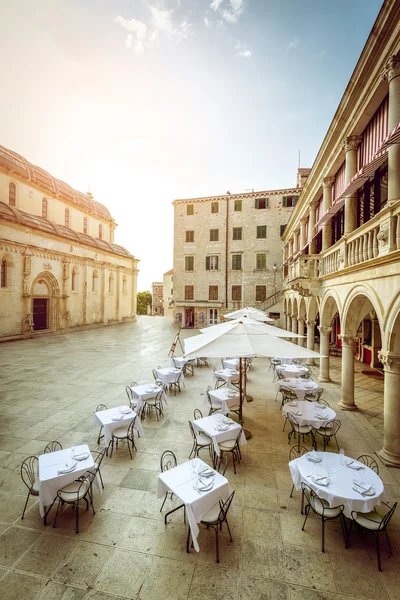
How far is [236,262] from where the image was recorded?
32562 mm

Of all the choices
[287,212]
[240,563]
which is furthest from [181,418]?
[287,212]

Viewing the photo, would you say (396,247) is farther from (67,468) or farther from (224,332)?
(67,468)

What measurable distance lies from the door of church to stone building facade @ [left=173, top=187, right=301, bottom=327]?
45.7 feet

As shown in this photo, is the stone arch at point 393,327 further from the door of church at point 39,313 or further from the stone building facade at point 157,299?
the stone building facade at point 157,299

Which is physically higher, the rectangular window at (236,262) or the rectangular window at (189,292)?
the rectangular window at (236,262)

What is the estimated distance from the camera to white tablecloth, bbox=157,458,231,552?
4.29 m

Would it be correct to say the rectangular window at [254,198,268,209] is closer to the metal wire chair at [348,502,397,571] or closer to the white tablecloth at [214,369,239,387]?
the white tablecloth at [214,369,239,387]

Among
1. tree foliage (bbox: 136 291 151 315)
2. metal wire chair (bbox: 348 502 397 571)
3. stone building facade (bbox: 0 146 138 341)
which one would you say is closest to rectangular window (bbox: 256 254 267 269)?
stone building facade (bbox: 0 146 138 341)

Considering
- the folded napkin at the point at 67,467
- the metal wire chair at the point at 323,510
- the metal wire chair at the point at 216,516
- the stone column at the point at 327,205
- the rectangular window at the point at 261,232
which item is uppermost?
the rectangular window at the point at 261,232

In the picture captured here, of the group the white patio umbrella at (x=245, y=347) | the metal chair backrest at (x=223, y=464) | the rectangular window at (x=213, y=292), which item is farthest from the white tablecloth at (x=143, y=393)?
the rectangular window at (x=213, y=292)

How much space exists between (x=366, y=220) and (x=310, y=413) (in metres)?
6.63

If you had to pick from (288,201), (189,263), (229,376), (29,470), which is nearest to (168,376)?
(229,376)

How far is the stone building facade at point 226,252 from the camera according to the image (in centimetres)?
3138

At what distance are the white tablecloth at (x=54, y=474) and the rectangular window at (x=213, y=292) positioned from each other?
28.0 meters
